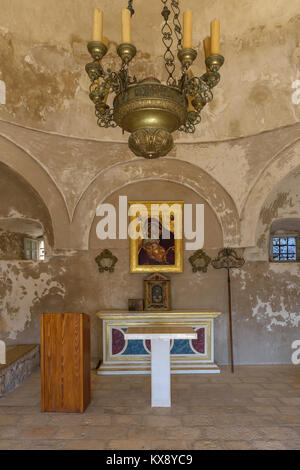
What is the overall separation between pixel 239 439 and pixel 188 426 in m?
0.64

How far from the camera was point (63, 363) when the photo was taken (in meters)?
4.84

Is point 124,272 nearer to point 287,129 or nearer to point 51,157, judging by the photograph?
point 51,157

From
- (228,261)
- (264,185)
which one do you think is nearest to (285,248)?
(228,261)

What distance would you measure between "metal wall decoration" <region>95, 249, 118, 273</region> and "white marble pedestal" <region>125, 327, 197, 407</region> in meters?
2.74

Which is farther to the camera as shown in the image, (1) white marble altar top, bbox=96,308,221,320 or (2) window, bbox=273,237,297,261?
(2) window, bbox=273,237,297,261

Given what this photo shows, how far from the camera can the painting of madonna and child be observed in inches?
305

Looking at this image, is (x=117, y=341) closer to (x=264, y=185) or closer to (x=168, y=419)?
(x=168, y=419)

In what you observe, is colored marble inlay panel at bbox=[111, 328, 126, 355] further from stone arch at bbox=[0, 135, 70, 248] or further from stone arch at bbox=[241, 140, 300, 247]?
stone arch at bbox=[241, 140, 300, 247]

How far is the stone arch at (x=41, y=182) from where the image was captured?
682cm

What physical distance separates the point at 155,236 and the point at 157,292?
1242mm

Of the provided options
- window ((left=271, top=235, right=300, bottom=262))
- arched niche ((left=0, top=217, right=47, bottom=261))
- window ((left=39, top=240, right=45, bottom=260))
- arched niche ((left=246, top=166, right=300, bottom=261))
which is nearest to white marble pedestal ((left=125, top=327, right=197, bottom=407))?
arched niche ((left=246, top=166, right=300, bottom=261))

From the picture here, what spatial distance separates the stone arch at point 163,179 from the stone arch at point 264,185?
206 mm

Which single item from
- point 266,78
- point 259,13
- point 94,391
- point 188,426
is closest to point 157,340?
point 188,426

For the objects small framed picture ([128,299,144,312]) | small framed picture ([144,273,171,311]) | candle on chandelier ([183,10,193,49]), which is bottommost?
small framed picture ([128,299,144,312])
